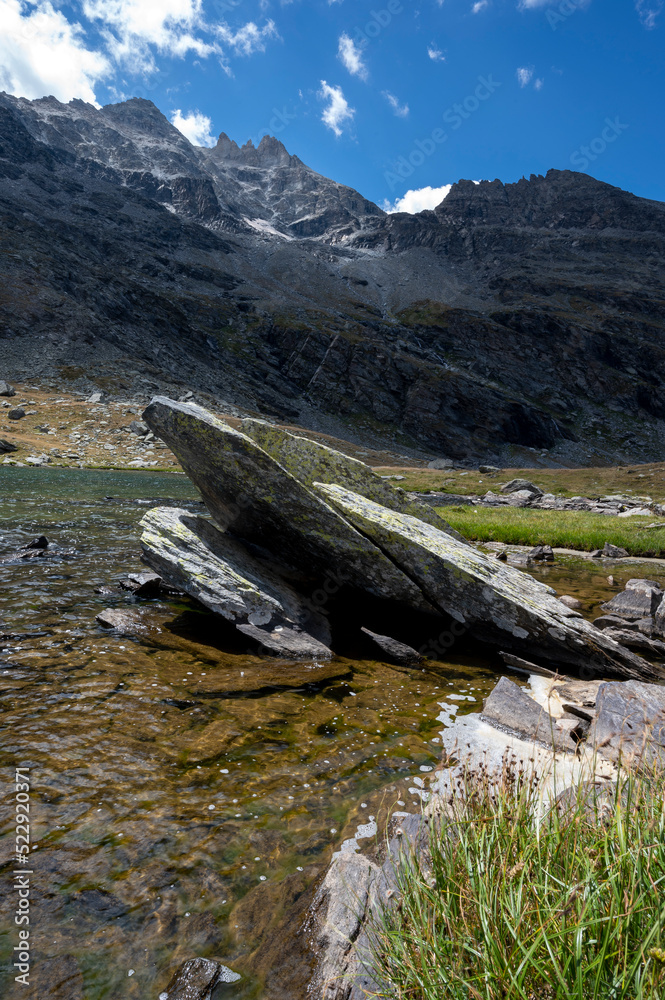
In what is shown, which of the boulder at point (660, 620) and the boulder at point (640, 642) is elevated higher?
the boulder at point (660, 620)

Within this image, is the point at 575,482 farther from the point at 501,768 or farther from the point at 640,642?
the point at 501,768

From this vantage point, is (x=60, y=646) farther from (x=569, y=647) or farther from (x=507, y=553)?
(x=507, y=553)

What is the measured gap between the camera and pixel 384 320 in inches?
7800

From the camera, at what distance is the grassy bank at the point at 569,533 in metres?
24.0

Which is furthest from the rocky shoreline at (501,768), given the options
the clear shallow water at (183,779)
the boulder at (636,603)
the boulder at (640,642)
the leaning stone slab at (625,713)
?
the boulder at (636,603)

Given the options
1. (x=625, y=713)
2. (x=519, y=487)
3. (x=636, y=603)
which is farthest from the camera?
(x=519, y=487)

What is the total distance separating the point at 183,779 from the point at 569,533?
24588 millimetres

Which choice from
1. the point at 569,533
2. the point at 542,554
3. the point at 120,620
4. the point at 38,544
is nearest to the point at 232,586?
the point at 120,620

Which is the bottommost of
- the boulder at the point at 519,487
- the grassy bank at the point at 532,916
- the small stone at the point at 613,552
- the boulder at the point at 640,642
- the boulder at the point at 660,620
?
the boulder at the point at 519,487

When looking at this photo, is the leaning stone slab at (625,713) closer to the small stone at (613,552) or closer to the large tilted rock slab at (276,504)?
the large tilted rock slab at (276,504)

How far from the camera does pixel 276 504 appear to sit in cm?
1125

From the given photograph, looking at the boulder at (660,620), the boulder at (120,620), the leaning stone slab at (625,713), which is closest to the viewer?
the leaning stone slab at (625,713)

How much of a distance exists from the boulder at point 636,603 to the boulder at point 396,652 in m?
6.56

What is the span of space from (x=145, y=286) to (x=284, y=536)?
17303 cm
